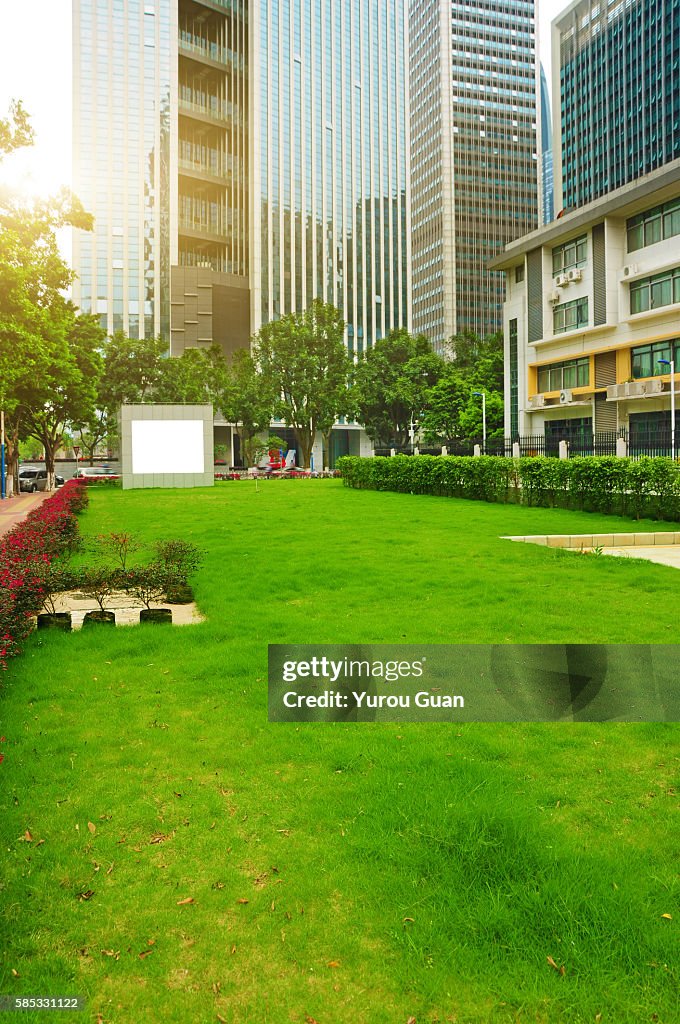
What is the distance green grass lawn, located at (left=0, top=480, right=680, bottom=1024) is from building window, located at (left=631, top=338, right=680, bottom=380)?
Result: 114ft

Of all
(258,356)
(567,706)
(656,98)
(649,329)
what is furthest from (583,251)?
(656,98)

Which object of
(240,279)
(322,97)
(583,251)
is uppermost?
(322,97)

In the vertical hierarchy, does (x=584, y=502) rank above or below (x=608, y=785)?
above

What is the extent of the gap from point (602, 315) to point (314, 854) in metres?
41.4

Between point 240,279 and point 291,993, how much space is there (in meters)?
90.0

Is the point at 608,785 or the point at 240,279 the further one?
the point at 240,279

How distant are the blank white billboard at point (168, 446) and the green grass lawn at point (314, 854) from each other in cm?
3151

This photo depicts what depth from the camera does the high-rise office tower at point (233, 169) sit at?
84438 mm

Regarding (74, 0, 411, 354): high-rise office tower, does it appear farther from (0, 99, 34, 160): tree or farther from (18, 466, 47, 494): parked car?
(0, 99, 34, 160): tree

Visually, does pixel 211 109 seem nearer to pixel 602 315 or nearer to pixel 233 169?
pixel 233 169

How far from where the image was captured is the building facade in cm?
3675

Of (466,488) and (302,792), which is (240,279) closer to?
(466,488)

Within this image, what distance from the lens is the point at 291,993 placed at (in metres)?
2.31

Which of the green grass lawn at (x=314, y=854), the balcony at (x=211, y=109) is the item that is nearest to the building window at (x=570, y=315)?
the green grass lawn at (x=314, y=854)
